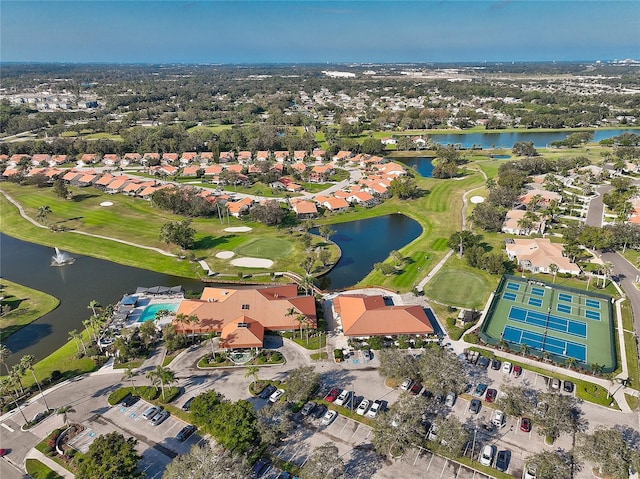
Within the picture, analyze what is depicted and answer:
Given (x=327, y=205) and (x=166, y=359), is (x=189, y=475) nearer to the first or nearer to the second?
(x=166, y=359)

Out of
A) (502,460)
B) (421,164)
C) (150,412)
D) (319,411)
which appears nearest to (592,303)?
(502,460)

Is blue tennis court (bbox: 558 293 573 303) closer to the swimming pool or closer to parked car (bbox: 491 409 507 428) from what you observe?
parked car (bbox: 491 409 507 428)

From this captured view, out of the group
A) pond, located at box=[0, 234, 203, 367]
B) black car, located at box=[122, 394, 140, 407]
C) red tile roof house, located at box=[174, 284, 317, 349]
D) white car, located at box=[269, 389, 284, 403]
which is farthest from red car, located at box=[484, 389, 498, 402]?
pond, located at box=[0, 234, 203, 367]

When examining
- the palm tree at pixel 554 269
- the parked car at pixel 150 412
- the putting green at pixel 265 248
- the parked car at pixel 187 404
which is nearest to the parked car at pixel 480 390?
the parked car at pixel 187 404

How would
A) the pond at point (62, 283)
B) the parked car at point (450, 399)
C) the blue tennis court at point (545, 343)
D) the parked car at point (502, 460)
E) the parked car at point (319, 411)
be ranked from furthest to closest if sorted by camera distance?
the pond at point (62, 283) < the blue tennis court at point (545, 343) < the parked car at point (450, 399) < the parked car at point (319, 411) < the parked car at point (502, 460)

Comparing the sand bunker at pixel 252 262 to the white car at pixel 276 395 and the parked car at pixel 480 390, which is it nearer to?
the white car at pixel 276 395
